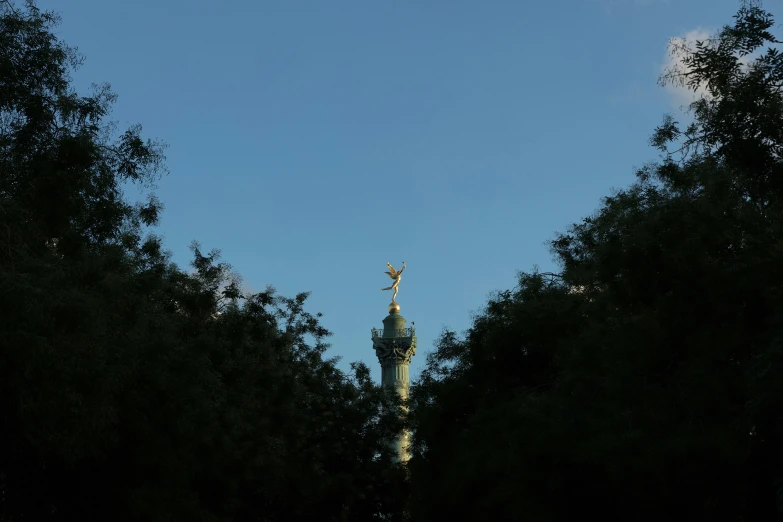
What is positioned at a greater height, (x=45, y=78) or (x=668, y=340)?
(x=45, y=78)

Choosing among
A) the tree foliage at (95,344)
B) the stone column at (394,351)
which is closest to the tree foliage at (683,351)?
the tree foliage at (95,344)

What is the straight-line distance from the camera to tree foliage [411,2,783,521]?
50.4ft

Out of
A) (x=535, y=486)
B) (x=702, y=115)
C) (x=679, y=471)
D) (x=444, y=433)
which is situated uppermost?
(x=444, y=433)

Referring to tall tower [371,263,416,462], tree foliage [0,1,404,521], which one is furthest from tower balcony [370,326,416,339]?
tree foliage [0,1,404,521]

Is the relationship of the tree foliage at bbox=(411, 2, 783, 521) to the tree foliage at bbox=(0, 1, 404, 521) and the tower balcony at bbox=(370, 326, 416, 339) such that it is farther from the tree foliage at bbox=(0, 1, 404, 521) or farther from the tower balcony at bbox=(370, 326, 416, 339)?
the tower balcony at bbox=(370, 326, 416, 339)

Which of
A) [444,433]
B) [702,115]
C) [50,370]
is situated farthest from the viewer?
[444,433]

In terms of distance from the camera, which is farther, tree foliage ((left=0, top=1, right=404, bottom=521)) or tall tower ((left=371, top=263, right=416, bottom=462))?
tall tower ((left=371, top=263, right=416, bottom=462))

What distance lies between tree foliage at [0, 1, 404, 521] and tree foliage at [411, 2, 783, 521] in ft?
28.9

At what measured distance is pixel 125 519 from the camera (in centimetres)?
2195

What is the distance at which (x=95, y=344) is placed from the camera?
1669 cm

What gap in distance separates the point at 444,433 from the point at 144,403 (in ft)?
51.2

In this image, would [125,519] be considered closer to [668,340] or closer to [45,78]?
[45,78]

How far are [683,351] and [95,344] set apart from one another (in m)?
11.5

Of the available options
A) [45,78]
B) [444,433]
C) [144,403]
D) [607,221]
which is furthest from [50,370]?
[444,433]
